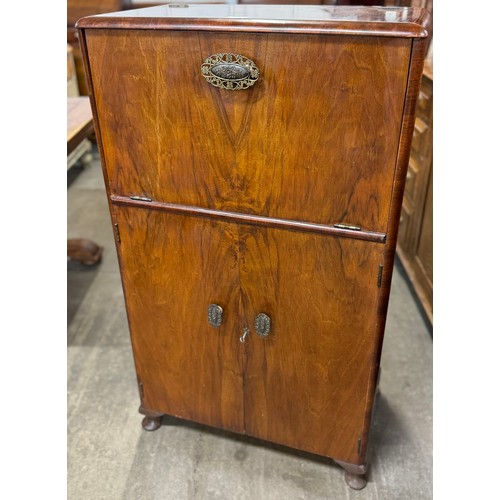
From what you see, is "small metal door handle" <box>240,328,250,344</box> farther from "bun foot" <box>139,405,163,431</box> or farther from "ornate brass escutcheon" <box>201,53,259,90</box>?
"ornate brass escutcheon" <box>201,53,259,90</box>

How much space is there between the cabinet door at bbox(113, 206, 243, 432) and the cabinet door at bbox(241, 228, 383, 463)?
5cm

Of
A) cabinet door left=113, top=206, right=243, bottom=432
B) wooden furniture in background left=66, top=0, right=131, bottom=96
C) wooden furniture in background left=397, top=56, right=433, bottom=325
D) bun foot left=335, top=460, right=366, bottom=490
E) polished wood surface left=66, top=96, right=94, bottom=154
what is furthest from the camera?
wooden furniture in background left=66, top=0, right=131, bottom=96

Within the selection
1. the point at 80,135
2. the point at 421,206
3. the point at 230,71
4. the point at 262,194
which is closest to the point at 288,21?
the point at 230,71

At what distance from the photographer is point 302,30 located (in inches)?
33.5

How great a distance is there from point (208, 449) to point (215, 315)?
1.76 feet

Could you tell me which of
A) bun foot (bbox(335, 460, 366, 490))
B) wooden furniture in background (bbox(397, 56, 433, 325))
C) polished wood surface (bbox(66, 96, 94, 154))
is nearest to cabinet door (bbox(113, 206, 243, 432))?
bun foot (bbox(335, 460, 366, 490))

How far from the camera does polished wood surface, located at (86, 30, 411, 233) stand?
2.89 feet

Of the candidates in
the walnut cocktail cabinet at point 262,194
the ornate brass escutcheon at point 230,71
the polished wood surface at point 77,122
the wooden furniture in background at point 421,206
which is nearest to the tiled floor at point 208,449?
the walnut cocktail cabinet at point 262,194

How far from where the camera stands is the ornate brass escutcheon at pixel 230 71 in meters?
0.90

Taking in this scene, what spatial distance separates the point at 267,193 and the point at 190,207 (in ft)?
0.64

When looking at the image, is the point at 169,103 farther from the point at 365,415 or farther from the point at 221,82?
the point at 365,415

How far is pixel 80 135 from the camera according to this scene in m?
1.83

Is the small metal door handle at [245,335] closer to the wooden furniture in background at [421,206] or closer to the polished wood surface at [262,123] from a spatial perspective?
the polished wood surface at [262,123]

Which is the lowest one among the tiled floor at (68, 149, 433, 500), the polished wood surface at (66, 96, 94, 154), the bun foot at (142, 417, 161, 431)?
the tiled floor at (68, 149, 433, 500)
